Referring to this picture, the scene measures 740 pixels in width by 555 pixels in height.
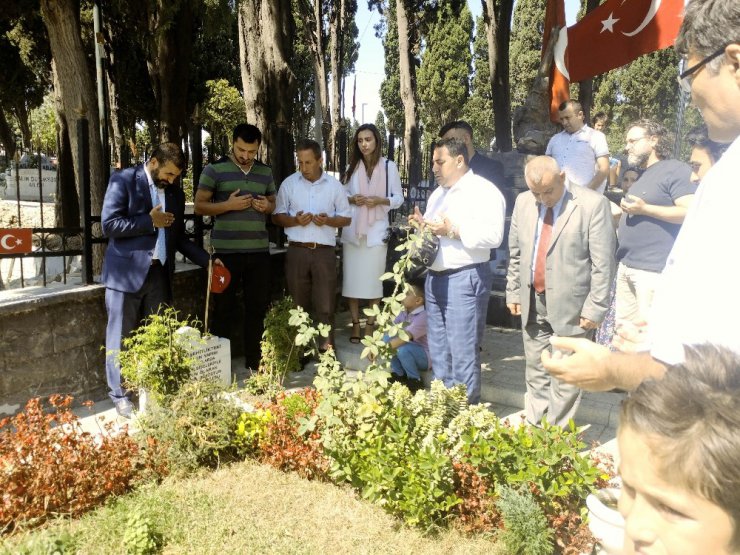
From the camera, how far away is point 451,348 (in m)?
4.21

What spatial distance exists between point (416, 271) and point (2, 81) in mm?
18349

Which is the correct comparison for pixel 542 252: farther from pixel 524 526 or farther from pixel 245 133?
pixel 245 133

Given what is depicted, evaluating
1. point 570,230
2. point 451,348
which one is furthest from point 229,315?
point 570,230

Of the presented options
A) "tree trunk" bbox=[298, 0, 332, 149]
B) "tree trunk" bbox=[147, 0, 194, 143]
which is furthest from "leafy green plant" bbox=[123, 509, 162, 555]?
"tree trunk" bbox=[298, 0, 332, 149]

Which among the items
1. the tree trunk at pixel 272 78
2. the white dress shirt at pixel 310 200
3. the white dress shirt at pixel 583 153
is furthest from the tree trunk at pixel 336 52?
the white dress shirt at pixel 310 200

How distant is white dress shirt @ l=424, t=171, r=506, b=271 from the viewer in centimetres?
405

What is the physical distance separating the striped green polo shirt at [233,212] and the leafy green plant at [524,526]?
10.2ft

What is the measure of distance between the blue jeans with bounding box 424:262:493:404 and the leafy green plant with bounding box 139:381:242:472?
4.96ft

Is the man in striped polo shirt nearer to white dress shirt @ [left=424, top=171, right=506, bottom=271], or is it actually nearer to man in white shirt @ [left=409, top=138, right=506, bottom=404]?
man in white shirt @ [left=409, top=138, right=506, bottom=404]

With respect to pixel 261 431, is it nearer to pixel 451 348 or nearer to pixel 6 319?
pixel 451 348

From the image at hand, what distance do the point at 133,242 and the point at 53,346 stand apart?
3.16ft

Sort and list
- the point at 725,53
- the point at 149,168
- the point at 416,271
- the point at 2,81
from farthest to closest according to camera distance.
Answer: the point at 2,81, the point at 416,271, the point at 149,168, the point at 725,53

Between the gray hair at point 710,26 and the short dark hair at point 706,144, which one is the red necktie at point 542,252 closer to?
the short dark hair at point 706,144

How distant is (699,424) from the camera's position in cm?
89
